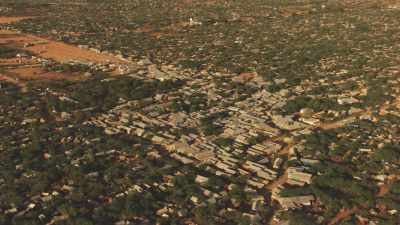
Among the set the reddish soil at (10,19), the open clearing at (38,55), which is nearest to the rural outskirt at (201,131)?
the open clearing at (38,55)

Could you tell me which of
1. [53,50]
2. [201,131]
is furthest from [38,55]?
[201,131]

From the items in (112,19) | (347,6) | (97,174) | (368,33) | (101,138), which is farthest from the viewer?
(347,6)

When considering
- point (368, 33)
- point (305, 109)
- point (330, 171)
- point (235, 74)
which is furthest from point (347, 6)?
point (330, 171)

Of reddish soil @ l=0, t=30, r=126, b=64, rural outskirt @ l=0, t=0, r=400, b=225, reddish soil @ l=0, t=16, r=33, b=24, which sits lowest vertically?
reddish soil @ l=0, t=16, r=33, b=24

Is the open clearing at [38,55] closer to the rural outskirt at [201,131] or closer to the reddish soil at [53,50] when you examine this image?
the reddish soil at [53,50]

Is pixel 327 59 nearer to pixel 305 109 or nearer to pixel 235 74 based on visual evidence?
pixel 235 74

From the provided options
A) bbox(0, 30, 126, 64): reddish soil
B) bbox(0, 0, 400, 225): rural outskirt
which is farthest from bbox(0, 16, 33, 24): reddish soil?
bbox(0, 0, 400, 225): rural outskirt

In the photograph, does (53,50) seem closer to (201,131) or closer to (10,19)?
(201,131)

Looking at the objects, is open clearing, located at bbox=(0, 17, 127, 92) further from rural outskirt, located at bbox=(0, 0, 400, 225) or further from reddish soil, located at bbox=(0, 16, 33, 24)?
reddish soil, located at bbox=(0, 16, 33, 24)
